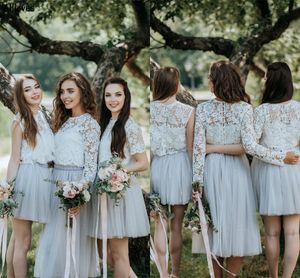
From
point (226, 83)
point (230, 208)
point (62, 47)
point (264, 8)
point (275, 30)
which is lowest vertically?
point (230, 208)

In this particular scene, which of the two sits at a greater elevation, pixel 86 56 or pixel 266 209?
pixel 86 56

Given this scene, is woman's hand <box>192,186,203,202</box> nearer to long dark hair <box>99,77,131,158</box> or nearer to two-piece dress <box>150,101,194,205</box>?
two-piece dress <box>150,101,194,205</box>

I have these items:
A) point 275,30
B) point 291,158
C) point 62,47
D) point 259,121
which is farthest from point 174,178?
point 275,30

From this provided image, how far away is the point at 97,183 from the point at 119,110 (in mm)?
610

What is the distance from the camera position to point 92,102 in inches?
186

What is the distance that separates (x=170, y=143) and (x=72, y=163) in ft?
2.65

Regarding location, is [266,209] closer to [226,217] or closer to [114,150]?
[226,217]

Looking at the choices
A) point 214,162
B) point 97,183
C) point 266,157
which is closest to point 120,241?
point 97,183

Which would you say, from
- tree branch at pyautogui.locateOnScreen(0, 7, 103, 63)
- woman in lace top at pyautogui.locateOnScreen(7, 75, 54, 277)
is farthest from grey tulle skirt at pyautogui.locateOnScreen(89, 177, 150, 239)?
Result: tree branch at pyautogui.locateOnScreen(0, 7, 103, 63)

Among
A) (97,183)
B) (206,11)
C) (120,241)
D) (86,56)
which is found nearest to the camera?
(97,183)

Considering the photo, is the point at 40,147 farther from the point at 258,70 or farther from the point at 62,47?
the point at 258,70

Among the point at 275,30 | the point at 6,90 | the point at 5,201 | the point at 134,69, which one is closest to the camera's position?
the point at 5,201

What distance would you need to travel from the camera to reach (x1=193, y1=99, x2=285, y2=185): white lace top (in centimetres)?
454

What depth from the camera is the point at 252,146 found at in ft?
14.8
